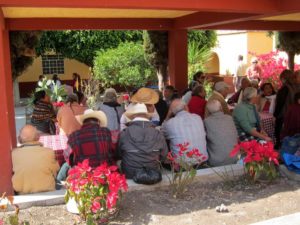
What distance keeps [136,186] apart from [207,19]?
377 centimetres

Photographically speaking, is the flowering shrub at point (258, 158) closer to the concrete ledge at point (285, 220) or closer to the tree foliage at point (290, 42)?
the concrete ledge at point (285, 220)

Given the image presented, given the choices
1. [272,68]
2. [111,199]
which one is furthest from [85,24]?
[272,68]

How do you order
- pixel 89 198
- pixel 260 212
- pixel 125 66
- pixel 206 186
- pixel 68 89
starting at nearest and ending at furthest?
pixel 89 198 → pixel 260 212 → pixel 206 186 → pixel 68 89 → pixel 125 66

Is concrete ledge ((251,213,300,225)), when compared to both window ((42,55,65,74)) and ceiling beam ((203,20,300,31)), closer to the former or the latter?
ceiling beam ((203,20,300,31))

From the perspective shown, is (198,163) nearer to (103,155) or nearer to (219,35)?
(103,155)

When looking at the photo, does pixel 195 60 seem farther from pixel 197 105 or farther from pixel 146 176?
pixel 146 176

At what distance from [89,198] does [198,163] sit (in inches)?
69.6

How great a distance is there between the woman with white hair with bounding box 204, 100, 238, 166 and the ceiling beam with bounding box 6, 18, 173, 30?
3690 millimetres

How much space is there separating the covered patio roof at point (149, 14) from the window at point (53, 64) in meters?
15.8

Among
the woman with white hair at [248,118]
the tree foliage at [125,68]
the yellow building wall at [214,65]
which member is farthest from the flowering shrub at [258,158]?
the yellow building wall at [214,65]

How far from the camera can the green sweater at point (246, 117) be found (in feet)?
18.9

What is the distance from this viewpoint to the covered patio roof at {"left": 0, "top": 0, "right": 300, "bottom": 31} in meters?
4.66

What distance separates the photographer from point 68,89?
34.7ft

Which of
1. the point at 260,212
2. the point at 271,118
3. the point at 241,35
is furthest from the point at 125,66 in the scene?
the point at 260,212
